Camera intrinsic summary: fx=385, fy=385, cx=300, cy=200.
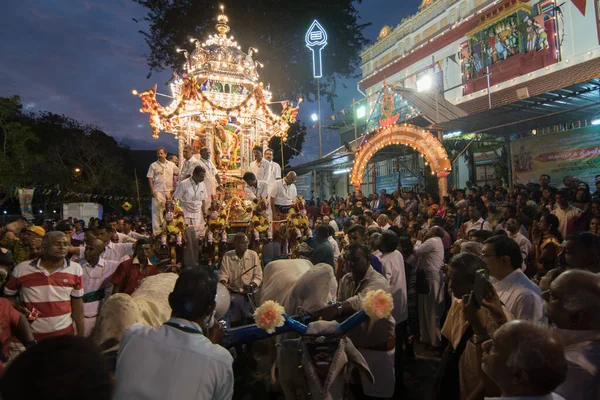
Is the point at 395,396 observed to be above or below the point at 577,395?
below

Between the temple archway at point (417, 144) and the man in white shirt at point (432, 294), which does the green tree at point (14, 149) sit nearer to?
the temple archway at point (417, 144)

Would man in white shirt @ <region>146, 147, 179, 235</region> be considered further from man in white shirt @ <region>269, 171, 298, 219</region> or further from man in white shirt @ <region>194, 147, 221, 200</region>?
man in white shirt @ <region>269, 171, 298, 219</region>

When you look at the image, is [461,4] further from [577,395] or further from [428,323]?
[577,395]

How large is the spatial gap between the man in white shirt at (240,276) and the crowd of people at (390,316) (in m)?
0.02

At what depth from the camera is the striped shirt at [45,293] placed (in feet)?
12.3

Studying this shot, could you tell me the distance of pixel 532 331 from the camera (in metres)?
1.58

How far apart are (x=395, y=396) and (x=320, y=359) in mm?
1874

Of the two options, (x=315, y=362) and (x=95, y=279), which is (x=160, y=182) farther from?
(x=315, y=362)

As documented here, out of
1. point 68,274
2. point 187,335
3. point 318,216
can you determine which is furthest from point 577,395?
point 318,216

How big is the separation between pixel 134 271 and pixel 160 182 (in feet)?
17.9

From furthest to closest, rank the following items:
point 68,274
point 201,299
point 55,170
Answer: point 55,170, point 68,274, point 201,299

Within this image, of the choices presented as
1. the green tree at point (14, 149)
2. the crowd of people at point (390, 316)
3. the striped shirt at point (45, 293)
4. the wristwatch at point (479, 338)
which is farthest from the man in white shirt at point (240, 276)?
the green tree at point (14, 149)

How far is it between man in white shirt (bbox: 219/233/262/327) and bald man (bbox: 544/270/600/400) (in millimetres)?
4275

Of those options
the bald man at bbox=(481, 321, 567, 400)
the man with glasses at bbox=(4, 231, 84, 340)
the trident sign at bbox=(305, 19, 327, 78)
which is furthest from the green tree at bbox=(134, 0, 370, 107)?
the bald man at bbox=(481, 321, 567, 400)
